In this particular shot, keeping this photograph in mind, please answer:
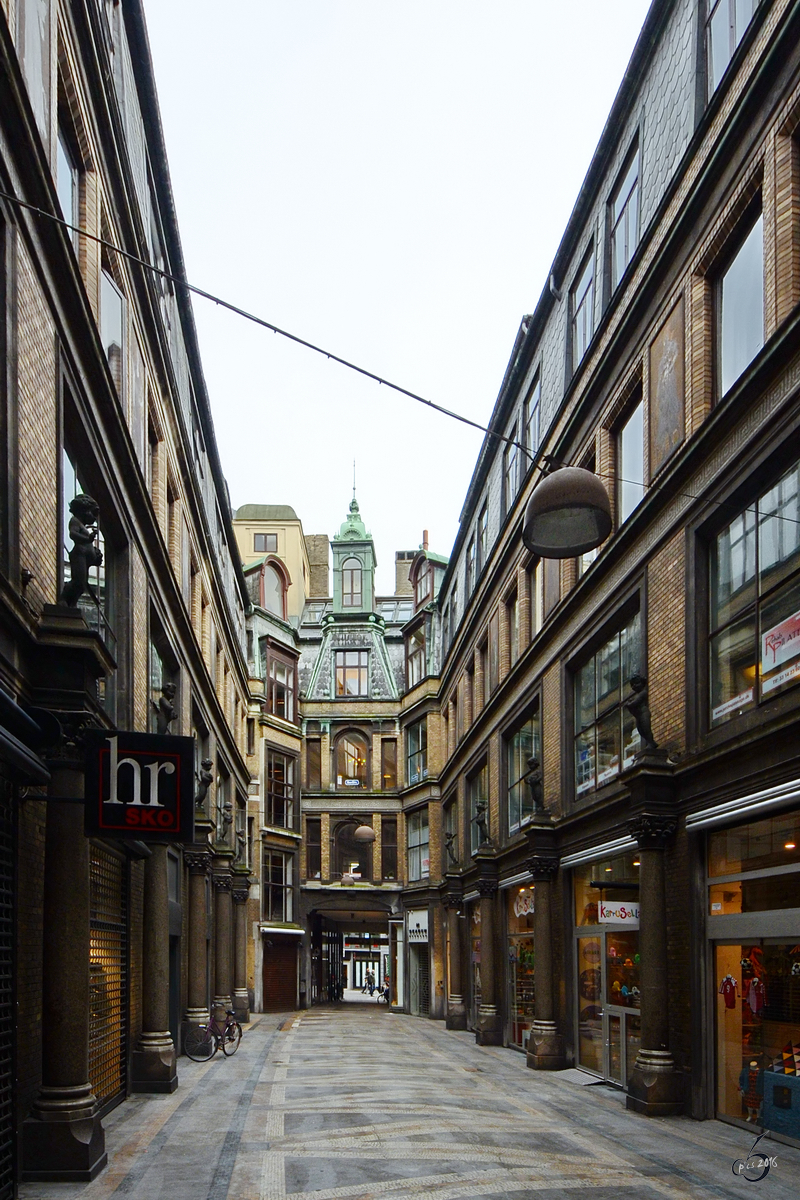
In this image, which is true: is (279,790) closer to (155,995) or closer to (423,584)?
(423,584)

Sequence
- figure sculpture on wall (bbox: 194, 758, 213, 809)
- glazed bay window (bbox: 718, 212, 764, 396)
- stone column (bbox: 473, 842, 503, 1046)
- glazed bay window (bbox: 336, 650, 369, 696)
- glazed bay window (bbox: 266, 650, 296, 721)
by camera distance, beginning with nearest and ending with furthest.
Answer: glazed bay window (bbox: 718, 212, 764, 396) → figure sculpture on wall (bbox: 194, 758, 213, 809) → stone column (bbox: 473, 842, 503, 1046) → glazed bay window (bbox: 266, 650, 296, 721) → glazed bay window (bbox: 336, 650, 369, 696)

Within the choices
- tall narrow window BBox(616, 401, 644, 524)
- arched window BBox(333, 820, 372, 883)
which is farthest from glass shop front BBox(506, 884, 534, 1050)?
arched window BBox(333, 820, 372, 883)

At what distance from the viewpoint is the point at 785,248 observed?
13680 millimetres

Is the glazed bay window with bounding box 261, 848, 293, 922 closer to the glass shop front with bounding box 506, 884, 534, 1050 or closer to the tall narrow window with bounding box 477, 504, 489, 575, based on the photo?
the tall narrow window with bounding box 477, 504, 489, 575

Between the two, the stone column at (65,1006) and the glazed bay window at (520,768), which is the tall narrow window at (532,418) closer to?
the glazed bay window at (520,768)

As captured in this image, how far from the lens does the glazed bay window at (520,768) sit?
90.3 feet

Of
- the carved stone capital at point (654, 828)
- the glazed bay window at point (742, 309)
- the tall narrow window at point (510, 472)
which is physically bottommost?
the carved stone capital at point (654, 828)

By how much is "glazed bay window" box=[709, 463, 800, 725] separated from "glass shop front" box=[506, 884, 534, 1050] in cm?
1203

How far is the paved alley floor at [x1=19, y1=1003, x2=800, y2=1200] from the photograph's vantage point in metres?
11.3

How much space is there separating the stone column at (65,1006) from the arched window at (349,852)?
41538 millimetres

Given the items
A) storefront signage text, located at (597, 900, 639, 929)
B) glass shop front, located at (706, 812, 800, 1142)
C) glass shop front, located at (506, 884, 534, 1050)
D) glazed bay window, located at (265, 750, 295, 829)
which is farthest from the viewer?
glazed bay window, located at (265, 750, 295, 829)

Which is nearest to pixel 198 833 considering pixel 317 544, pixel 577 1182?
pixel 577 1182

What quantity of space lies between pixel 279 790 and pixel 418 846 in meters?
6.26

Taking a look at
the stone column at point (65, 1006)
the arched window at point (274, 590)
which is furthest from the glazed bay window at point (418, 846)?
the stone column at point (65, 1006)
